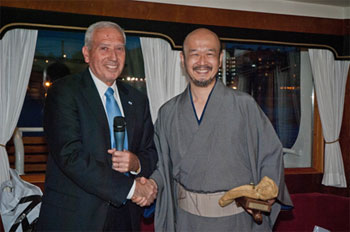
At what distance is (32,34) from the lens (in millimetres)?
3832

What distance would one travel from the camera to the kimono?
1944 mm

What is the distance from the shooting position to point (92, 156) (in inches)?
70.2

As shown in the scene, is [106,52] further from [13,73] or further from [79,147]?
[13,73]

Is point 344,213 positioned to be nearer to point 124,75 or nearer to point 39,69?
point 124,75

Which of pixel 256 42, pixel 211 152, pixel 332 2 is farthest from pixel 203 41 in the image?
pixel 332 2

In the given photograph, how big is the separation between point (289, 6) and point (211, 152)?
3371mm

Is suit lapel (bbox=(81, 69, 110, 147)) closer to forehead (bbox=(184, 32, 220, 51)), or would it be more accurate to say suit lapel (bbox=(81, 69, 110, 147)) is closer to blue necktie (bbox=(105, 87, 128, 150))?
blue necktie (bbox=(105, 87, 128, 150))

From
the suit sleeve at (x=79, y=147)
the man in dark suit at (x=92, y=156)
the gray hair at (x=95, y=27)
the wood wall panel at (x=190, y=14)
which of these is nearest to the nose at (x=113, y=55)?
the man in dark suit at (x=92, y=156)

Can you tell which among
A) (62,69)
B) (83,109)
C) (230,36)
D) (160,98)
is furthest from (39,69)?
(83,109)

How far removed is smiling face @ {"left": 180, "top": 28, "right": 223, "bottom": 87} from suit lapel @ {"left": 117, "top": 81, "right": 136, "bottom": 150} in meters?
0.41

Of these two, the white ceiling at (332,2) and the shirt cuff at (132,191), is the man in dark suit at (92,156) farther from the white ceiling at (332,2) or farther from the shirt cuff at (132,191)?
the white ceiling at (332,2)

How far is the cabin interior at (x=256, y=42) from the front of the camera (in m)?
3.47

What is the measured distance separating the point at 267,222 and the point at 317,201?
156 centimetres

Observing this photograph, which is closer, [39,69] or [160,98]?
[160,98]
